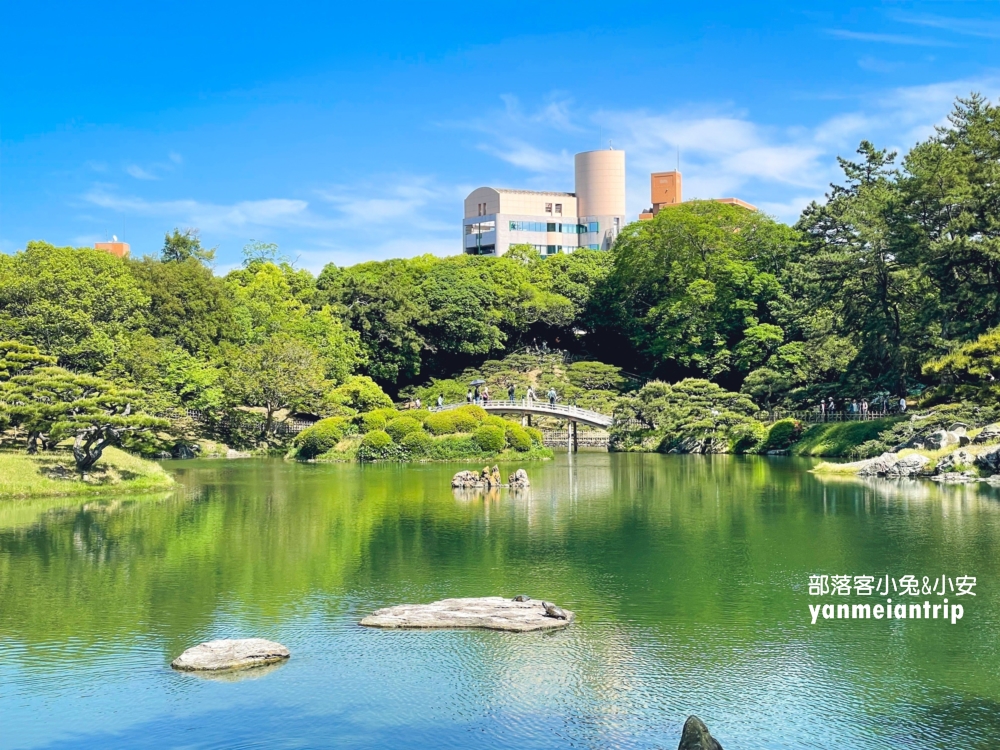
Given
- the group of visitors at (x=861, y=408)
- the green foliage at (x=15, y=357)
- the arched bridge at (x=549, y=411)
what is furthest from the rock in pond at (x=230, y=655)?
the arched bridge at (x=549, y=411)

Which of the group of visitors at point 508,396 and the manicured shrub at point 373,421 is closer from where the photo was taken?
the manicured shrub at point 373,421

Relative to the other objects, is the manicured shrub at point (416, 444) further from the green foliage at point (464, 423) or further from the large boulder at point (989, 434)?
Result: the large boulder at point (989, 434)

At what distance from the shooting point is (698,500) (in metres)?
24.6

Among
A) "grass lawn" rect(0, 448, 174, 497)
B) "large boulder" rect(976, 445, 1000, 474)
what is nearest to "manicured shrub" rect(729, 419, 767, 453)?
"large boulder" rect(976, 445, 1000, 474)

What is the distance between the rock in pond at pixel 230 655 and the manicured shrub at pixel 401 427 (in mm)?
29687

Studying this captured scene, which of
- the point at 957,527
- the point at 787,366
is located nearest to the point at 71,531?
the point at 957,527

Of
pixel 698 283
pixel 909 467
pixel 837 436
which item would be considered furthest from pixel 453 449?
pixel 698 283

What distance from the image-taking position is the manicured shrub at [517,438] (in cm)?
4092

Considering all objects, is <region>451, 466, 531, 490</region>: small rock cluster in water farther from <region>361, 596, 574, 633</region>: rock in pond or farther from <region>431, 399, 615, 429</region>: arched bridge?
<region>431, 399, 615, 429</region>: arched bridge

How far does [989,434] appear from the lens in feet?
94.6

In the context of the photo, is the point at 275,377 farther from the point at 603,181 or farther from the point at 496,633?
the point at 603,181

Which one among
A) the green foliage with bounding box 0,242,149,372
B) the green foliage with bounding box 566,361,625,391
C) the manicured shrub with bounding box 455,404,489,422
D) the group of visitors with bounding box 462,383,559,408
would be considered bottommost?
the manicured shrub with bounding box 455,404,489,422

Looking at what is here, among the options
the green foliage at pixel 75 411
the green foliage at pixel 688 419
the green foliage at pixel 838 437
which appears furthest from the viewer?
the green foliage at pixel 688 419

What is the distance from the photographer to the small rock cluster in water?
91.5 ft
